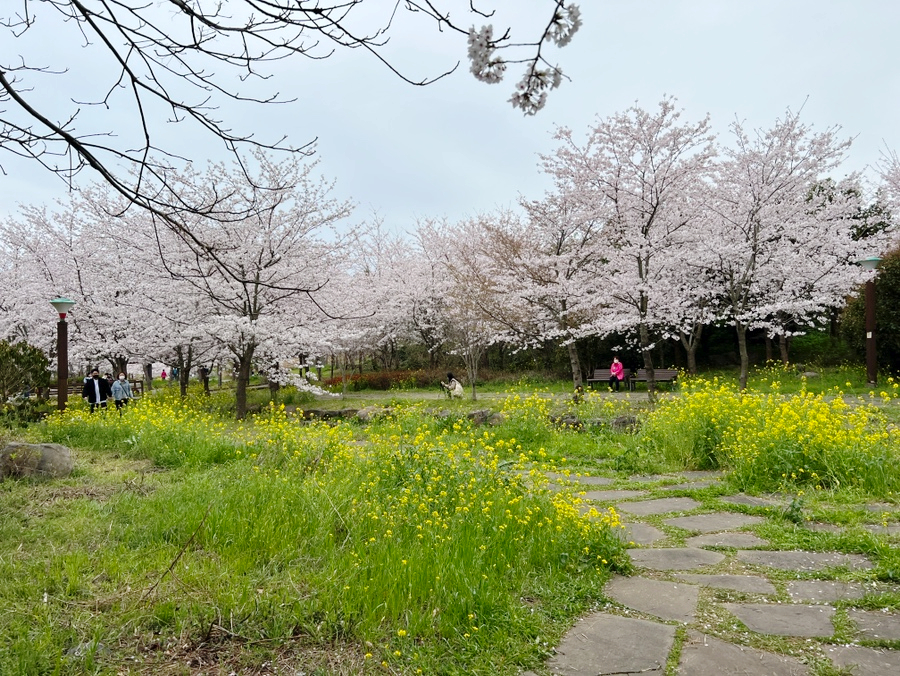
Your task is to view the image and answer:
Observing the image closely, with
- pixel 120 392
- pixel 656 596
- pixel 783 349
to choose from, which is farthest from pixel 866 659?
pixel 783 349

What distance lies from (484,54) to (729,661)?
8.26 ft

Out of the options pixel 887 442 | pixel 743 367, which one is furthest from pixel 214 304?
pixel 887 442

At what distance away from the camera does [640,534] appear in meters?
4.15

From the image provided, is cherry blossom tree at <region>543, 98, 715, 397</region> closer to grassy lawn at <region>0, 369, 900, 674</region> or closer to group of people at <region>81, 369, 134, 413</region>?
grassy lawn at <region>0, 369, 900, 674</region>

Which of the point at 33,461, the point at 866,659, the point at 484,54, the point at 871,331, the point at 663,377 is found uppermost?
the point at 484,54

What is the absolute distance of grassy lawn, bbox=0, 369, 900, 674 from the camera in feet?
7.86

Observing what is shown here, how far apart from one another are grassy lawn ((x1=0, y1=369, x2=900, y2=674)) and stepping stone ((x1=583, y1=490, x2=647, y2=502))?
1.01 ft

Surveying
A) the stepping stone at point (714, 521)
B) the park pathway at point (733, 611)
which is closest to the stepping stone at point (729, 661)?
the park pathway at point (733, 611)

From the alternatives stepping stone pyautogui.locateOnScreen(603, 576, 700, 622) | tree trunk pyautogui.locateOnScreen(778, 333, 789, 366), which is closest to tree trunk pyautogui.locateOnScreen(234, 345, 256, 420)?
stepping stone pyautogui.locateOnScreen(603, 576, 700, 622)

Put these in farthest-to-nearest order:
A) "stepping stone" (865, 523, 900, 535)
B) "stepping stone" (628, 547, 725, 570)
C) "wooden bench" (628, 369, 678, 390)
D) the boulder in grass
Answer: "wooden bench" (628, 369, 678, 390) → the boulder in grass → "stepping stone" (865, 523, 900, 535) → "stepping stone" (628, 547, 725, 570)

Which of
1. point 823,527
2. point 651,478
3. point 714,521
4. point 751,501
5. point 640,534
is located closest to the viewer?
point 823,527

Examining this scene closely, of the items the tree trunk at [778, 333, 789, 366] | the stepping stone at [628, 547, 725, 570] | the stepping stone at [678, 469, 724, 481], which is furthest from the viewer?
the tree trunk at [778, 333, 789, 366]

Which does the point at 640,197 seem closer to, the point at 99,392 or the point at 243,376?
the point at 243,376

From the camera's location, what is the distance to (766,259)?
12414 millimetres
